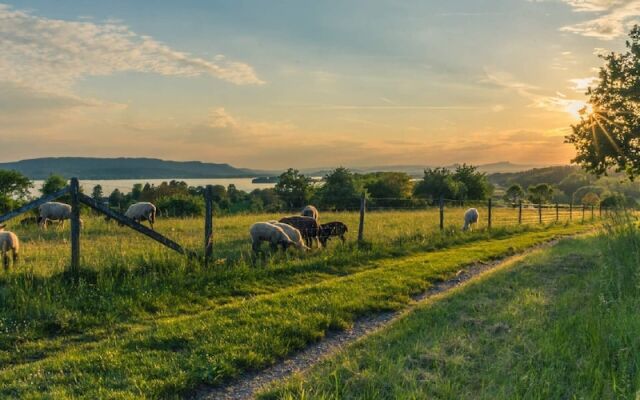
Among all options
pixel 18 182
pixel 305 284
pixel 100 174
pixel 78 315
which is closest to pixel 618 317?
pixel 305 284

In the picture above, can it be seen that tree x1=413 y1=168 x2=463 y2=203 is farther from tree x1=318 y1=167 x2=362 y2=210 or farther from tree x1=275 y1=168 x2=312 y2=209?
tree x1=275 y1=168 x2=312 y2=209

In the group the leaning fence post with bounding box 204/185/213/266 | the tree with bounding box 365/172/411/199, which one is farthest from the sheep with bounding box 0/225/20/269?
the tree with bounding box 365/172/411/199

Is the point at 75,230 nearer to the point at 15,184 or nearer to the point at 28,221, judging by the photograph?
the point at 28,221

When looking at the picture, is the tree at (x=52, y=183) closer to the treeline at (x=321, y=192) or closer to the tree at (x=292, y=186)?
the treeline at (x=321, y=192)

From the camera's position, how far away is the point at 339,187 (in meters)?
57.1

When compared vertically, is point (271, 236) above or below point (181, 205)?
above

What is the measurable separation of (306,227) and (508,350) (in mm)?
11619

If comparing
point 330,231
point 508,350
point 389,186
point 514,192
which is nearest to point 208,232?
point 330,231

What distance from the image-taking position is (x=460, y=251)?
16.5 meters

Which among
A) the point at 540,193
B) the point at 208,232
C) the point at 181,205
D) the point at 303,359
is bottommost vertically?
the point at 303,359

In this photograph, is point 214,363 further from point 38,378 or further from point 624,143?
point 624,143

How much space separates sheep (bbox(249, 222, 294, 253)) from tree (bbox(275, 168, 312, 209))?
41.7 meters

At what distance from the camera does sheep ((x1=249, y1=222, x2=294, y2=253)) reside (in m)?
13.9

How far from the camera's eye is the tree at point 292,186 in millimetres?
56656
